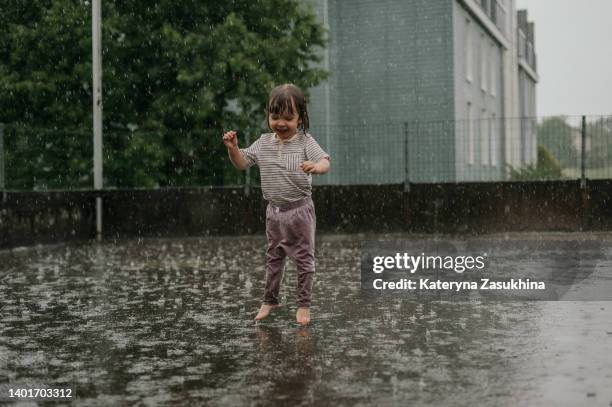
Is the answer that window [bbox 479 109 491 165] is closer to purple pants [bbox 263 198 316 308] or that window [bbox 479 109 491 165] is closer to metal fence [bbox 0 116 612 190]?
metal fence [bbox 0 116 612 190]

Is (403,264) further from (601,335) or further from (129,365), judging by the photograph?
(129,365)

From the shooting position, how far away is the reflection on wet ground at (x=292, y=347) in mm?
4090

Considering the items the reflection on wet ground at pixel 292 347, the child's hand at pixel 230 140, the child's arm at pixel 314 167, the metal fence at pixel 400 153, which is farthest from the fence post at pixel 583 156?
the child's hand at pixel 230 140

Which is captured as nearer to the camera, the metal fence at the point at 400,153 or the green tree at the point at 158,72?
the metal fence at the point at 400,153

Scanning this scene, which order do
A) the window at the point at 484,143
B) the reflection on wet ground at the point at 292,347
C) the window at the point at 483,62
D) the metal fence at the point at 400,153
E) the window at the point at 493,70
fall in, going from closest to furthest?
the reflection on wet ground at the point at 292,347, the metal fence at the point at 400,153, the window at the point at 484,143, the window at the point at 483,62, the window at the point at 493,70

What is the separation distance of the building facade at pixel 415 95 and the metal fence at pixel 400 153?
30mm

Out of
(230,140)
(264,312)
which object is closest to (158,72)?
(264,312)

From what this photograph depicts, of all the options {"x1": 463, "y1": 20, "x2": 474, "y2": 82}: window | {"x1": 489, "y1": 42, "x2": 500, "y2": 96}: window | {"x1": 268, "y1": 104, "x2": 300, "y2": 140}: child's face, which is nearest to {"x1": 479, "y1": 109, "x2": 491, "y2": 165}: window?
{"x1": 463, "y1": 20, "x2": 474, "y2": 82}: window

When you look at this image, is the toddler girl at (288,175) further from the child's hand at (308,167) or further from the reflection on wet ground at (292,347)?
the reflection on wet ground at (292,347)

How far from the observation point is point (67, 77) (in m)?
17.8

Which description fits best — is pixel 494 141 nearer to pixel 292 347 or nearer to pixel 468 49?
pixel 468 49

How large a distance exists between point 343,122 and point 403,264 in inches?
506

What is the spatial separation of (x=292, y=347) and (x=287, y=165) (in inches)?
51.0

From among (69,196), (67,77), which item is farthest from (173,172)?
(67,77)
